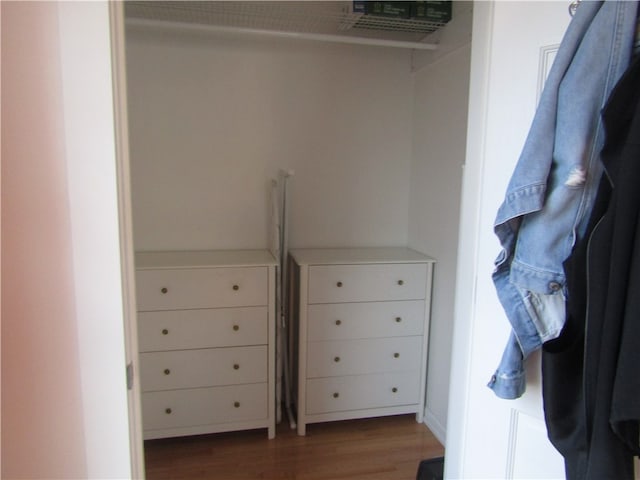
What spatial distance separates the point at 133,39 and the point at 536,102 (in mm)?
2149

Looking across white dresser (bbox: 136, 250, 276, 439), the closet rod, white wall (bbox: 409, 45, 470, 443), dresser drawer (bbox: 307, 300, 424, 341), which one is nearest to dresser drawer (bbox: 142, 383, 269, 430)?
white dresser (bbox: 136, 250, 276, 439)

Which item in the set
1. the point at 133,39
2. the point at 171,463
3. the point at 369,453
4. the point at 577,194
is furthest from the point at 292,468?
the point at 133,39

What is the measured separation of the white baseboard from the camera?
2443mm

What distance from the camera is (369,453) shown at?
2.34 meters

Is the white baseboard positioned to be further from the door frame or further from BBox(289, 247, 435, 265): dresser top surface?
the door frame

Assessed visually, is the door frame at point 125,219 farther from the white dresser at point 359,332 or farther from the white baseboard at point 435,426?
the white baseboard at point 435,426

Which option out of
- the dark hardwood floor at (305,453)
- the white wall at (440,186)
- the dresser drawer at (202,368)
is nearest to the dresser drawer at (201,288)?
the dresser drawer at (202,368)

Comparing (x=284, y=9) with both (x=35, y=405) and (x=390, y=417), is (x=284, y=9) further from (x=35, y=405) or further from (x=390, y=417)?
(x=390, y=417)

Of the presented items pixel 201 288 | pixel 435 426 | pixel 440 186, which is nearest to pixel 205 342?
pixel 201 288

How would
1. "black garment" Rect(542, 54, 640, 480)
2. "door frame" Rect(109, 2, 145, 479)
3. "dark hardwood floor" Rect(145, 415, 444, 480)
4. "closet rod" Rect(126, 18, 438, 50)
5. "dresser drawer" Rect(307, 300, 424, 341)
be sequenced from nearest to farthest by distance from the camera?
"black garment" Rect(542, 54, 640, 480) < "door frame" Rect(109, 2, 145, 479) < "closet rod" Rect(126, 18, 438, 50) < "dark hardwood floor" Rect(145, 415, 444, 480) < "dresser drawer" Rect(307, 300, 424, 341)

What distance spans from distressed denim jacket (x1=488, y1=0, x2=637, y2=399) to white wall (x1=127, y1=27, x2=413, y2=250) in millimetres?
1814

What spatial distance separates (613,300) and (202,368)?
196 centimetres

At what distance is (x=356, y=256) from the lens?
2514 millimetres

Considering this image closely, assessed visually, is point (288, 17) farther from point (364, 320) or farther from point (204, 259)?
point (364, 320)
